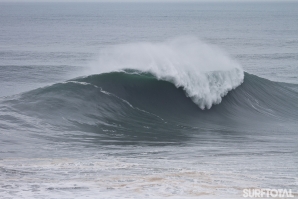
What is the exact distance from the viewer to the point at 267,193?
7809mm

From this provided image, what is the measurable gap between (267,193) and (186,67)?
1063 cm

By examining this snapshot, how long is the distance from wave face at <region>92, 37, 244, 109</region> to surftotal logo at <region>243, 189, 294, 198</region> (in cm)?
851

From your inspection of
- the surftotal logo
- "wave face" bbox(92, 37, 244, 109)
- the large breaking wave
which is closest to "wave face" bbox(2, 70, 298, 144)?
the large breaking wave

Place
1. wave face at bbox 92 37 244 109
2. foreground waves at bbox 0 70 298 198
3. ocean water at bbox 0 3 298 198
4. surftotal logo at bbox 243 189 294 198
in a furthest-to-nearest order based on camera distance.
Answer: wave face at bbox 92 37 244 109 < ocean water at bbox 0 3 298 198 < foreground waves at bbox 0 70 298 198 < surftotal logo at bbox 243 189 294 198

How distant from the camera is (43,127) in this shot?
12453 millimetres

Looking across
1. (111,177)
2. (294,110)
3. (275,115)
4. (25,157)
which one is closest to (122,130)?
(25,157)

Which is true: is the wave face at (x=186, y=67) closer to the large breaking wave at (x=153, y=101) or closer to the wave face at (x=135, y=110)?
the large breaking wave at (x=153, y=101)

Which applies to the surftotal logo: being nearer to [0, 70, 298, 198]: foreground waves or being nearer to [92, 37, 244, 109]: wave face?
[0, 70, 298, 198]: foreground waves

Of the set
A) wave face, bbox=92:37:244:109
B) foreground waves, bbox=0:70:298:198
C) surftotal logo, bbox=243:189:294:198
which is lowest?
surftotal logo, bbox=243:189:294:198

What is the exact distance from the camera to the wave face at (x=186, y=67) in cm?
1703

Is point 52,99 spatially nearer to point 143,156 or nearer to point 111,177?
point 143,156

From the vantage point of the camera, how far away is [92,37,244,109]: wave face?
55.9 ft

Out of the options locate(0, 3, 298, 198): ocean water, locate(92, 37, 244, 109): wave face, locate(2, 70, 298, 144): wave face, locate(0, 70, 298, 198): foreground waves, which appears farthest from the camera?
locate(92, 37, 244, 109): wave face

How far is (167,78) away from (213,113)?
2030mm
